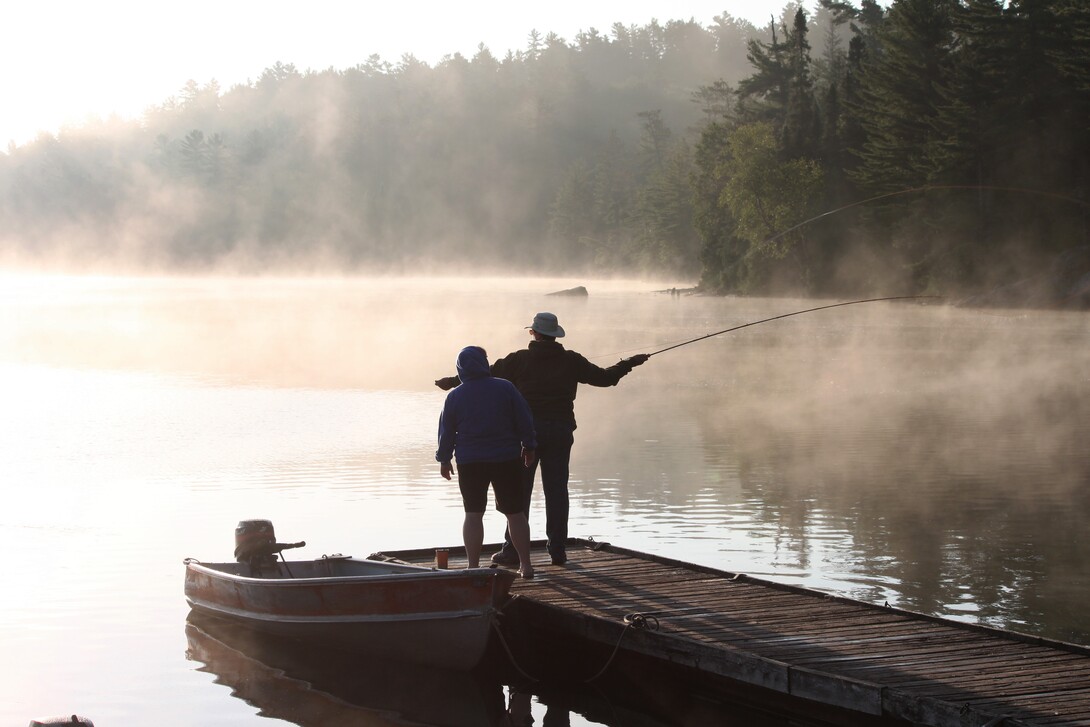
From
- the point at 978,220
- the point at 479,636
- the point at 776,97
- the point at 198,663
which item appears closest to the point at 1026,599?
the point at 479,636

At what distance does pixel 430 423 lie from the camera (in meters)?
24.4

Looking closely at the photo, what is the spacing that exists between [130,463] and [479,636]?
40.6 feet

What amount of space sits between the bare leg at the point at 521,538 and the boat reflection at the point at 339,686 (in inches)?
37.3

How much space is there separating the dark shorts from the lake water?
4.33 ft

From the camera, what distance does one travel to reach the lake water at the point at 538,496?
11172 millimetres

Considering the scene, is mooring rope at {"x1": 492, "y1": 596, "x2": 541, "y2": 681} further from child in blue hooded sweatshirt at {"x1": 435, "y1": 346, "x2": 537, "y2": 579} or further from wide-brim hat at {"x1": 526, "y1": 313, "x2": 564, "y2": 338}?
wide-brim hat at {"x1": 526, "y1": 313, "x2": 564, "y2": 338}

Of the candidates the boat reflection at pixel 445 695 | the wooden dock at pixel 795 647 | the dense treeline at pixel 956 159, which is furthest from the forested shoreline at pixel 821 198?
the boat reflection at pixel 445 695

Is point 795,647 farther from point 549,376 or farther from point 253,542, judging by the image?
point 253,542

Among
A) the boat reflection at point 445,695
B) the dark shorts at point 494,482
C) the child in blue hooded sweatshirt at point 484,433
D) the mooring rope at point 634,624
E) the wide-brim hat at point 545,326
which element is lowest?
the boat reflection at point 445,695

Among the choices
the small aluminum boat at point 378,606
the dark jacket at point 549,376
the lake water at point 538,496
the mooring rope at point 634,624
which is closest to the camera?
the mooring rope at point 634,624

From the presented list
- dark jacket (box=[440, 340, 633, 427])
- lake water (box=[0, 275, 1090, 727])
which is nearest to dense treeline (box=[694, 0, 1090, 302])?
lake water (box=[0, 275, 1090, 727])

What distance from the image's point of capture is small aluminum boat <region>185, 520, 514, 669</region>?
9570mm

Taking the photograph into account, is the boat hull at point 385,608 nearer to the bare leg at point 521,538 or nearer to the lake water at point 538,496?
the lake water at point 538,496

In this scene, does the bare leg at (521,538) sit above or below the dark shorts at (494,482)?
below
